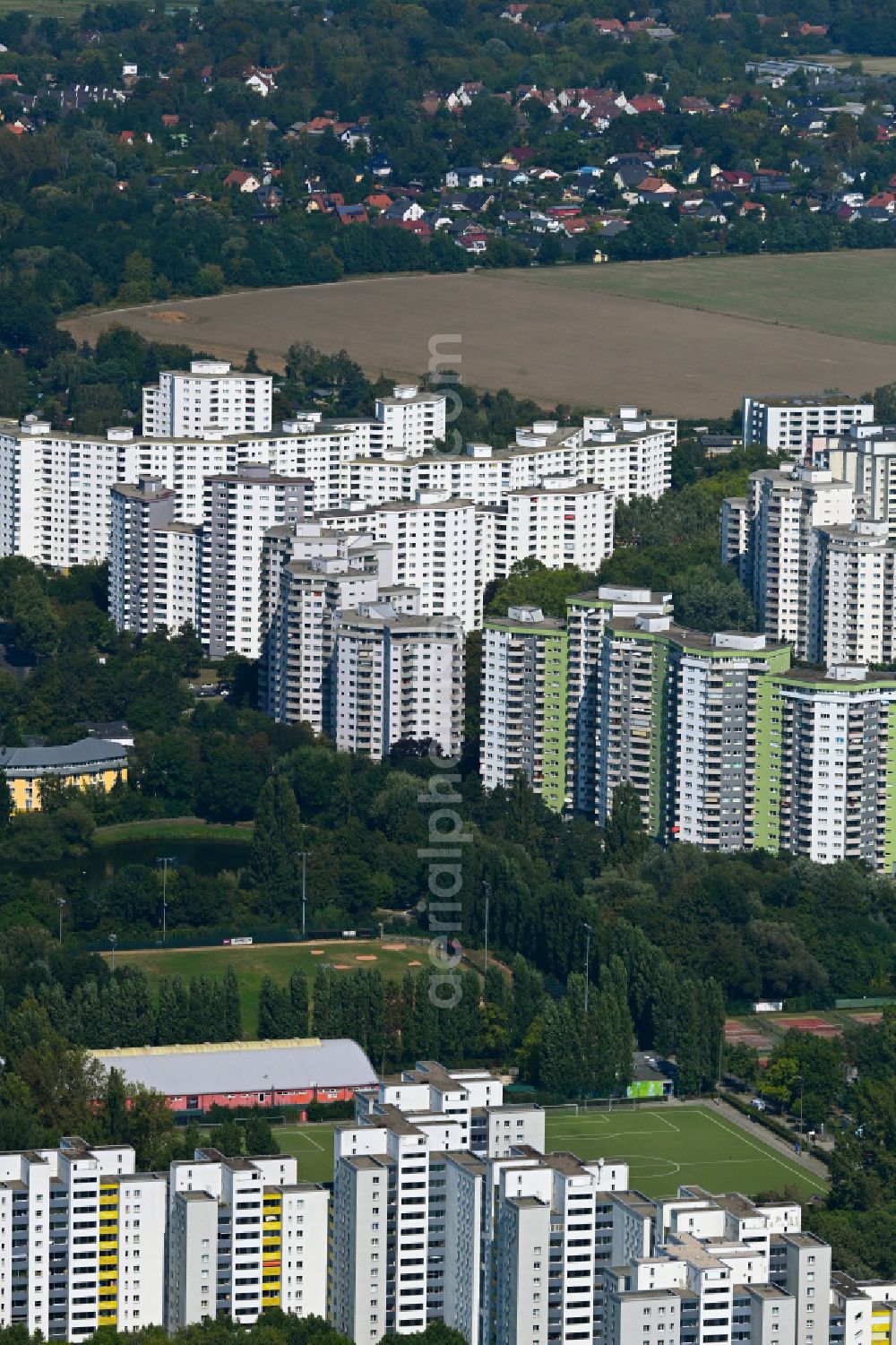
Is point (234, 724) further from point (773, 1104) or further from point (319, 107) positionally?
point (319, 107)

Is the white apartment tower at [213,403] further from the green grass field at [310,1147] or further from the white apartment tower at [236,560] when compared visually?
the green grass field at [310,1147]

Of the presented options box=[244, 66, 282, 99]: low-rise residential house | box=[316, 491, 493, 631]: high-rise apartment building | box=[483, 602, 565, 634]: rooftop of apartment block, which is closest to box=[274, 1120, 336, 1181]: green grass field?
box=[483, 602, 565, 634]: rooftop of apartment block

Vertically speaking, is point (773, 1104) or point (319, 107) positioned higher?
point (319, 107)

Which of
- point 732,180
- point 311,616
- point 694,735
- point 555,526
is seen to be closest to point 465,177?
point 732,180

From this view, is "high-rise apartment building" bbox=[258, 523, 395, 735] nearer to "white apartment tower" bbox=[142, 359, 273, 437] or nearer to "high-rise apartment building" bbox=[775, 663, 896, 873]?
"high-rise apartment building" bbox=[775, 663, 896, 873]

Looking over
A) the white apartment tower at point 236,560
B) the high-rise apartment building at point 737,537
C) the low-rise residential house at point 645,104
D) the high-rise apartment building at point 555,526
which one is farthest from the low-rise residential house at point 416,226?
the white apartment tower at point 236,560

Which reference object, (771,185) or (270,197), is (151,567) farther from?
(771,185)

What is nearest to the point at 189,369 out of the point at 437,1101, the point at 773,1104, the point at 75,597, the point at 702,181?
the point at 75,597
